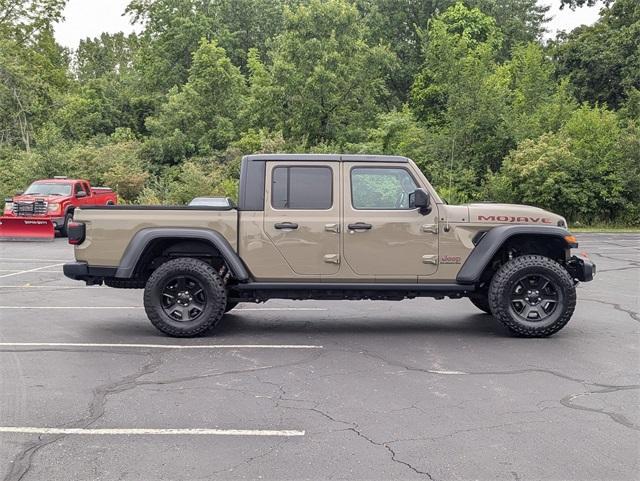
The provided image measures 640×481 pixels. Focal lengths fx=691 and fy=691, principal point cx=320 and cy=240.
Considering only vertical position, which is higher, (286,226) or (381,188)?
(381,188)

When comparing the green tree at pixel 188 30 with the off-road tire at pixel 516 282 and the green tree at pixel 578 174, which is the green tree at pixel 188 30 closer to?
the green tree at pixel 578 174

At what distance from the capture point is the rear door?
8.01 m

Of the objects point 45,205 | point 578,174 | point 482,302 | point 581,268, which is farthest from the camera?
point 578,174

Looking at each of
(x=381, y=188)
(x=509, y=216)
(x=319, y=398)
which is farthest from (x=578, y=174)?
(x=319, y=398)

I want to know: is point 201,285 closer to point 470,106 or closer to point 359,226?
point 359,226

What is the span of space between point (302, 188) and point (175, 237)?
5.21 feet

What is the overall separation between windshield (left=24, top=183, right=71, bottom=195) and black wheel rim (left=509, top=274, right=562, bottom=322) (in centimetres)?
1867

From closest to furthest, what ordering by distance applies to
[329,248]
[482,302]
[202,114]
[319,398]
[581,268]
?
[319,398], [329,248], [581,268], [482,302], [202,114]

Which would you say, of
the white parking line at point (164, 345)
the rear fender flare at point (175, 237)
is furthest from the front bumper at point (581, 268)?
the rear fender flare at point (175, 237)

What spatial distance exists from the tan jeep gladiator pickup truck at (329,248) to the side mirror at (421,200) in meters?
0.01

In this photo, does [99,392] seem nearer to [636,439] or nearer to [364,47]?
[636,439]

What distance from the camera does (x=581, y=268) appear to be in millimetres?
8258

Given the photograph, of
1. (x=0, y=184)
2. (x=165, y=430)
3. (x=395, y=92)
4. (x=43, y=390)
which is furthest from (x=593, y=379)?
(x=395, y=92)

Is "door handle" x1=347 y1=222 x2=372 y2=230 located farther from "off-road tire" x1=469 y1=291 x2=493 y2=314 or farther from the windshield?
the windshield
